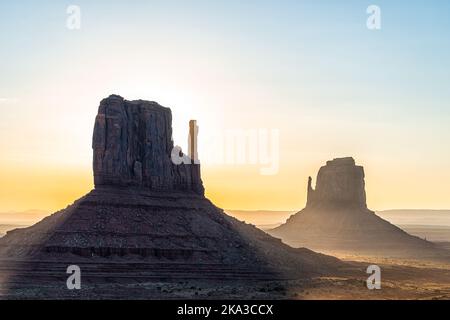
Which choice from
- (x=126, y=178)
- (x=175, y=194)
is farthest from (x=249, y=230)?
(x=126, y=178)

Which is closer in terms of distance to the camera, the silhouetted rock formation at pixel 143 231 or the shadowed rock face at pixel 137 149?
the silhouetted rock formation at pixel 143 231

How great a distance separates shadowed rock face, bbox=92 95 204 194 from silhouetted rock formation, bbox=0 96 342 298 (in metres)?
0.17

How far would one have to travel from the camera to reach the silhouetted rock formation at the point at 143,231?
95.0 m

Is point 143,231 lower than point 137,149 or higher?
lower

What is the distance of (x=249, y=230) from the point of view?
12312 centimetres

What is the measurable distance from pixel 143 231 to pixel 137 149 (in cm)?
1823

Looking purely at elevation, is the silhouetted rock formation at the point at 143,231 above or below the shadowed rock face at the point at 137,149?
below

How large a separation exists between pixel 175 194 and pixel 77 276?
3058 cm

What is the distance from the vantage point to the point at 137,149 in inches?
4555

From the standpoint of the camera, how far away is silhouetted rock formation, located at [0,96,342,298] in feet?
312

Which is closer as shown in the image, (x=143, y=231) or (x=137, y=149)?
(x=143, y=231)

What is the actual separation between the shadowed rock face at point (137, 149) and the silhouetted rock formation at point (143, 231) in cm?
17

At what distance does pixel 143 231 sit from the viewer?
10256cm
